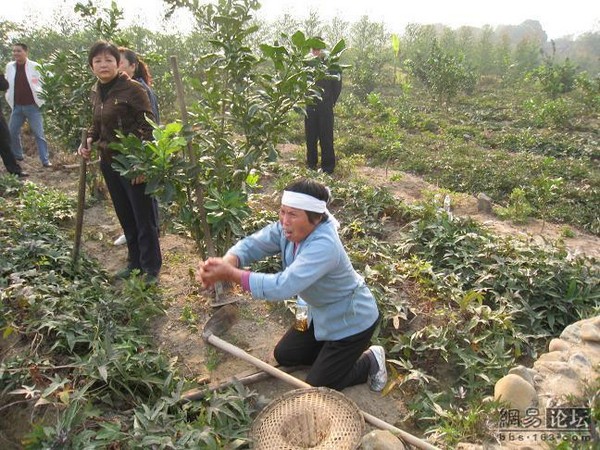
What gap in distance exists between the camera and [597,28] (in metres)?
40.3

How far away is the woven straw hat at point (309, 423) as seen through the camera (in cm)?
220

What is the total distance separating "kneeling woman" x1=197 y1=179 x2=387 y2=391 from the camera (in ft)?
7.88

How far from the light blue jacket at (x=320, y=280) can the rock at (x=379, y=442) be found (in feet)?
2.23

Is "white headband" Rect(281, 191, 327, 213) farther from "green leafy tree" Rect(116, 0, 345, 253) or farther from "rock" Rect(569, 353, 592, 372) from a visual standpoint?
"rock" Rect(569, 353, 592, 372)

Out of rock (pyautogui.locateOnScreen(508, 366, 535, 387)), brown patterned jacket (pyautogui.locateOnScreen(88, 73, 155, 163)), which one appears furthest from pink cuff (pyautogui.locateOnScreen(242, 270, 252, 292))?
brown patterned jacket (pyautogui.locateOnScreen(88, 73, 155, 163))

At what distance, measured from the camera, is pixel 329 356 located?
279 cm

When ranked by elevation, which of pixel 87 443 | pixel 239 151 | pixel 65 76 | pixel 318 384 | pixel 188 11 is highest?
pixel 188 11

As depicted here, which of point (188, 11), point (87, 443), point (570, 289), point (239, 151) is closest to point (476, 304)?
point (570, 289)

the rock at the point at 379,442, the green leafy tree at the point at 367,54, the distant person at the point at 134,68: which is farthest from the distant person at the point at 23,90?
the green leafy tree at the point at 367,54

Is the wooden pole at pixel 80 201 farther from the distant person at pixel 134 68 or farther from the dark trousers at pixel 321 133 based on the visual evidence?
the dark trousers at pixel 321 133

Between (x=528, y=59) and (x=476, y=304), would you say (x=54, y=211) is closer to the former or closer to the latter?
(x=476, y=304)

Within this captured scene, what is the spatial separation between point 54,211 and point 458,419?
448cm

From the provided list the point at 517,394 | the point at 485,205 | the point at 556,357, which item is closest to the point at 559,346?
the point at 556,357

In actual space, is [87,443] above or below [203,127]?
below
